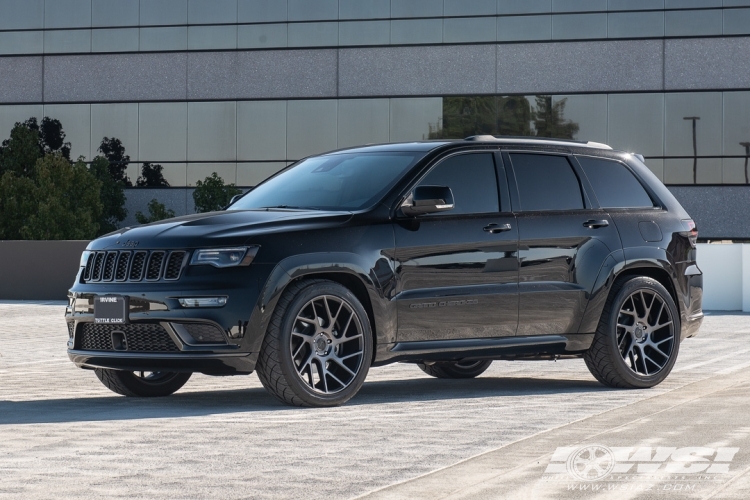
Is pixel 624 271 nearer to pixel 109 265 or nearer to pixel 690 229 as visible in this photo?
pixel 690 229

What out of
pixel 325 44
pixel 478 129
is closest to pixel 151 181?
pixel 325 44

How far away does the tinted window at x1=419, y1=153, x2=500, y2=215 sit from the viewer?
1017cm

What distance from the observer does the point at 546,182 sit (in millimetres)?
10781

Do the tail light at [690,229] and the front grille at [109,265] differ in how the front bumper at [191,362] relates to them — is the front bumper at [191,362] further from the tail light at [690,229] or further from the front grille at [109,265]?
the tail light at [690,229]

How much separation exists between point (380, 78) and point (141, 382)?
2905 centimetres

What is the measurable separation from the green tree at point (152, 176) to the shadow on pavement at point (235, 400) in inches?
1155

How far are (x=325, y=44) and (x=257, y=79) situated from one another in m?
2.17

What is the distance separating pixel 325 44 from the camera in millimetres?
39031

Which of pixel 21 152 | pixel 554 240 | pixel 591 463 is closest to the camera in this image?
pixel 591 463

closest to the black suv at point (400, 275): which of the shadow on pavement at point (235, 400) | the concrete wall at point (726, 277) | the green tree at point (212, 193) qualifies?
the shadow on pavement at point (235, 400)

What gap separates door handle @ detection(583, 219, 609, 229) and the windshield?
145cm

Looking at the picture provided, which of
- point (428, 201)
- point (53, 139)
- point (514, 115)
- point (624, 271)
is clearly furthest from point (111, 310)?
point (53, 139)

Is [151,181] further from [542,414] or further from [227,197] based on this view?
[542,414]

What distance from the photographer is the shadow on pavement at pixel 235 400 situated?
9.05 metres
